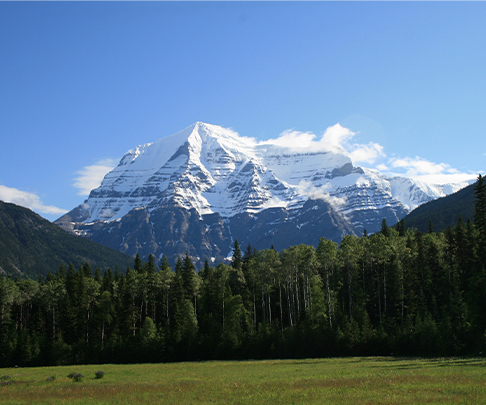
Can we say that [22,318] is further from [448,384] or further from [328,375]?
[448,384]

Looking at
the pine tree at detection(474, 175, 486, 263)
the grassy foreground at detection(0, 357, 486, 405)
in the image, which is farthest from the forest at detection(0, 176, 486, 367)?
the grassy foreground at detection(0, 357, 486, 405)

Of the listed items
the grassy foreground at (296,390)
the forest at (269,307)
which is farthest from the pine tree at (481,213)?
the grassy foreground at (296,390)

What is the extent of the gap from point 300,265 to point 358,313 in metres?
17.7

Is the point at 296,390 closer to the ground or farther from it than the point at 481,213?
closer to the ground

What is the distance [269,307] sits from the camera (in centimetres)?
8531

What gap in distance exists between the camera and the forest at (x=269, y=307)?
7188 cm

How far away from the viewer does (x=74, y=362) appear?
86.5 metres

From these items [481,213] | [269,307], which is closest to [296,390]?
[481,213]

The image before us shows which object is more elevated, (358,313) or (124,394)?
(358,313)

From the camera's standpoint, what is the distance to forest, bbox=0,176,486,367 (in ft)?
236

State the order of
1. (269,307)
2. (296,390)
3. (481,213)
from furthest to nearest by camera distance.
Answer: (269,307) < (481,213) < (296,390)

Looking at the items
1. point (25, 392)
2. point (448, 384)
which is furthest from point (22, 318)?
point (448, 384)

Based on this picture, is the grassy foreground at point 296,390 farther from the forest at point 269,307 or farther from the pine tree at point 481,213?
the pine tree at point 481,213

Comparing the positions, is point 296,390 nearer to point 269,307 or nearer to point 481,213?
point 481,213
